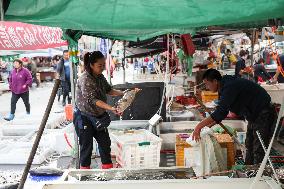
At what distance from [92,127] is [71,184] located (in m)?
2.58

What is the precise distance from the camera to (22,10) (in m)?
2.65

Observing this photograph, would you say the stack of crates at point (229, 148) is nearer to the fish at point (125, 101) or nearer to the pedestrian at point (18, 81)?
the fish at point (125, 101)

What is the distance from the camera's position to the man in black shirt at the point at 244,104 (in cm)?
507

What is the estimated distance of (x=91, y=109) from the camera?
5762 mm

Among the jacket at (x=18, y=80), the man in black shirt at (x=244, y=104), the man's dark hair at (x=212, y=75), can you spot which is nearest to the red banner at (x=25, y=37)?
the jacket at (x=18, y=80)

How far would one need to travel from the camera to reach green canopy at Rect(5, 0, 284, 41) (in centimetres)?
251

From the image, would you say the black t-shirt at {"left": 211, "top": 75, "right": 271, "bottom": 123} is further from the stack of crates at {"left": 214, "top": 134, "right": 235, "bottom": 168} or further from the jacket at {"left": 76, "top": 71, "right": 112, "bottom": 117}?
the jacket at {"left": 76, "top": 71, "right": 112, "bottom": 117}

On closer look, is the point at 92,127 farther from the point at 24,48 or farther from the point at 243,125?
the point at 24,48

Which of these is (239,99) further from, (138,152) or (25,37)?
(25,37)

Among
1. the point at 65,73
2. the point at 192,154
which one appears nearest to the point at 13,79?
the point at 65,73

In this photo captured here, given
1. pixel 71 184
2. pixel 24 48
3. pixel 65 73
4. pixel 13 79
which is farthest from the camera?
pixel 65 73

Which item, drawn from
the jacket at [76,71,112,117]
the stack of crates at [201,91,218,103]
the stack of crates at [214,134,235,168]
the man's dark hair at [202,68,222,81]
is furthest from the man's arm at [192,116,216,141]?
the stack of crates at [201,91,218,103]

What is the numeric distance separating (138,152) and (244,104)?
2053mm

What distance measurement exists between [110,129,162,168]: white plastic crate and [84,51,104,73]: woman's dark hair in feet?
5.05
